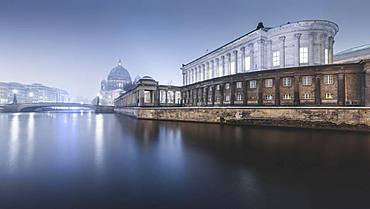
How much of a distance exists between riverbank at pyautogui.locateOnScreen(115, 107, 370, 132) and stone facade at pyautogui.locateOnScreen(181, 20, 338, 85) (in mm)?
15300

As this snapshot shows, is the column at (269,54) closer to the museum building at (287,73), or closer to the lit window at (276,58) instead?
the museum building at (287,73)

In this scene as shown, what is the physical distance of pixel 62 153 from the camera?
12328 millimetres

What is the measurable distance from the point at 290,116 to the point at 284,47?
18.3 m

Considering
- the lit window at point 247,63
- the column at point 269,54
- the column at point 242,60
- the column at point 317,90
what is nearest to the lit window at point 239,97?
the column at point 269,54

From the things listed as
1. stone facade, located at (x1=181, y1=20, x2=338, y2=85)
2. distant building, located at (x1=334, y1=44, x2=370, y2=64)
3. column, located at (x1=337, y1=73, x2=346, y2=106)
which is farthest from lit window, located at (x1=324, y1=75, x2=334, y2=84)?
distant building, located at (x1=334, y1=44, x2=370, y2=64)

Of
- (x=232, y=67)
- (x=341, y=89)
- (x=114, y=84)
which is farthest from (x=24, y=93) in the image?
(x=341, y=89)

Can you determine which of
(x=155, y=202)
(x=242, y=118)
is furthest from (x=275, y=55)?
(x=155, y=202)

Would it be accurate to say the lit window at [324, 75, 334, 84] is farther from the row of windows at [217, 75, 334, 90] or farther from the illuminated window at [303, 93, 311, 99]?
the illuminated window at [303, 93, 311, 99]

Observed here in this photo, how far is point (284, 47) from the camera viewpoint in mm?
37656

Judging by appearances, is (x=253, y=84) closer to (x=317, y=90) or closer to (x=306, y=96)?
(x=306, y=96)

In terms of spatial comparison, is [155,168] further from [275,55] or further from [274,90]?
[275,55]

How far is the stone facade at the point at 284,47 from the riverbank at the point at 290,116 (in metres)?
15.3

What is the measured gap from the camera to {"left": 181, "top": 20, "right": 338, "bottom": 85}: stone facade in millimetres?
35594

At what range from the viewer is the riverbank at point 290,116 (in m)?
20.9
